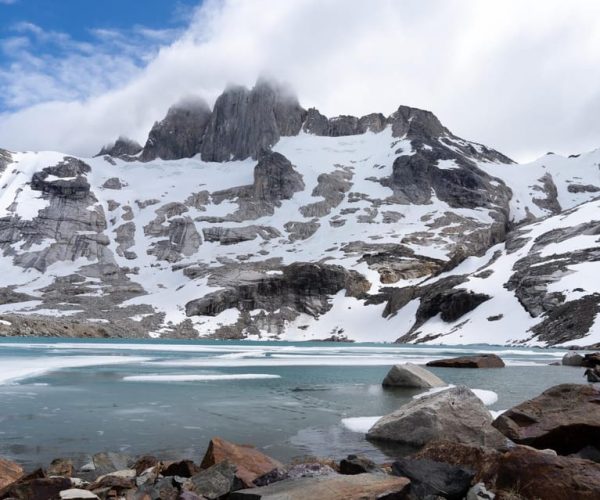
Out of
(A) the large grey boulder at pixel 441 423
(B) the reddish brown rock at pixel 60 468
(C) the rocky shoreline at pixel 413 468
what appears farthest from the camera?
(A) the large grey boulder at pixel 441 423

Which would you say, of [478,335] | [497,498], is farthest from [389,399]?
[478,335]

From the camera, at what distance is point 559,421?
1450 centimetres

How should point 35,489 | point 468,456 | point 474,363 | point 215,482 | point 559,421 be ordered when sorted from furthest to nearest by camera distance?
1. point 474,363
2. point 559,421
3. point 468,456
4. point 215,482
5. point 35,489

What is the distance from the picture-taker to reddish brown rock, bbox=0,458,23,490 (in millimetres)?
11030

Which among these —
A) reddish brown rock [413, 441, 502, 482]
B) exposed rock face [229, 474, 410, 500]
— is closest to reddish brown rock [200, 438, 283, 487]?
exposed rock face [229, 474, 410, 500]

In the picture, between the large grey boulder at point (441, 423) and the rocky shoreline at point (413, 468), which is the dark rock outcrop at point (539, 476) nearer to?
the rocky shoreline at point (413, 468)

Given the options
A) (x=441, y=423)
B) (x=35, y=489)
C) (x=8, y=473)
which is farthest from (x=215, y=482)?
(x=441, y=423)

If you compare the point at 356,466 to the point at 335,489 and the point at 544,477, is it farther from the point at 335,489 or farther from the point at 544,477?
the point at 544,477

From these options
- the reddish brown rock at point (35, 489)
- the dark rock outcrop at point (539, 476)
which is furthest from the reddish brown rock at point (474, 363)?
the reddish brown rock at point (35, 489)

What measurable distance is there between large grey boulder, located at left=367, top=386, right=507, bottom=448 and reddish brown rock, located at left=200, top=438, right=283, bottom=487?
16.5 ft

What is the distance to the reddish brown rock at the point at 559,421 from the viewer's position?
45.6 feet

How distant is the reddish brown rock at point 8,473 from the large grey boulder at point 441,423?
938 centimetres

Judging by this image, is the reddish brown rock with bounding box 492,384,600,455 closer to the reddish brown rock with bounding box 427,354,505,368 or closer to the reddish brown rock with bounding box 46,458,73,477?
the reddish brown rock with bounding box 46,458,73,477

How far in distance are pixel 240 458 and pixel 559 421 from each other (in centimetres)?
817
